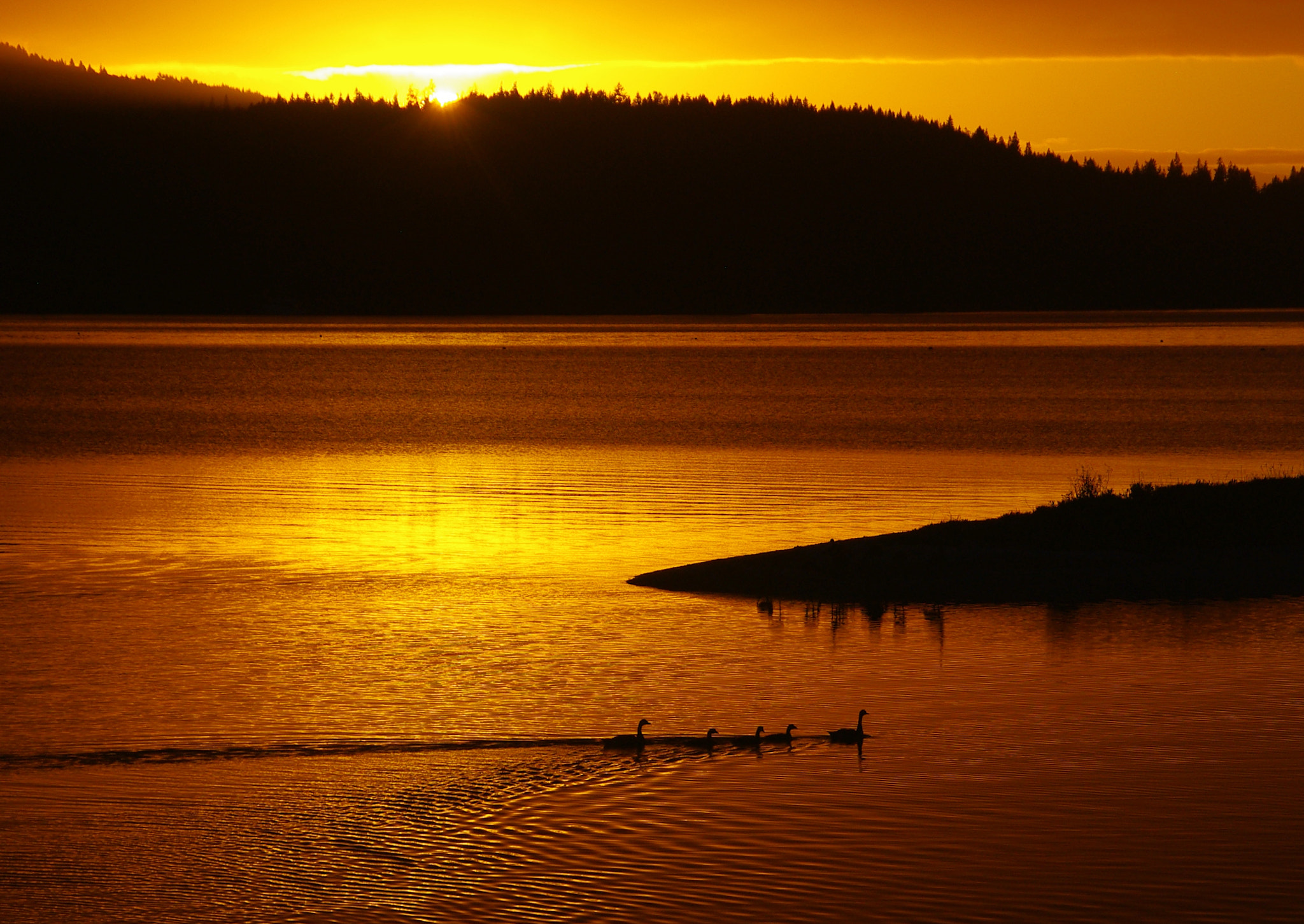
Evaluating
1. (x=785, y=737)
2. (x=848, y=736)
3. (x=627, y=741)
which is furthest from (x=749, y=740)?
(x=627, y=741)

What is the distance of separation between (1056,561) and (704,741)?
11726 millimetres

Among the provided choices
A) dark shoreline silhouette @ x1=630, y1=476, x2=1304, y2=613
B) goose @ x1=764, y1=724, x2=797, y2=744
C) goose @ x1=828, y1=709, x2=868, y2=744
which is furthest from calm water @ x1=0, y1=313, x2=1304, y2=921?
dark shoreline silhouette @ x1=630, y1=476, x2=1304, y2=613

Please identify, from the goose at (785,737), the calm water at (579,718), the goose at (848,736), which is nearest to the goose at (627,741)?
the calm water at (579,718)

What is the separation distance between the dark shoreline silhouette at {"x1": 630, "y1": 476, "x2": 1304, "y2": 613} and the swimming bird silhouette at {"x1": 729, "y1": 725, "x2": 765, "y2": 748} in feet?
27.4

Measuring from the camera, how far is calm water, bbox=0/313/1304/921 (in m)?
12.8

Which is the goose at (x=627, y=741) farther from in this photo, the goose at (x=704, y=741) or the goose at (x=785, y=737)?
the goose at (x=785, y=737)

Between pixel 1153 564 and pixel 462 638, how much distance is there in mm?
11599

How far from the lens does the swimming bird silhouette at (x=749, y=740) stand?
55.3 feet

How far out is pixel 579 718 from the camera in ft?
59.5

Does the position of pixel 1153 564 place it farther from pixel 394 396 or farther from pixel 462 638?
pixel 394 396

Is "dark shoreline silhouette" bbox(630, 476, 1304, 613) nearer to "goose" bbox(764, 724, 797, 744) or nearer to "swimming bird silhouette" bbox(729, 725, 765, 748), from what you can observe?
"goose" bbox(764, 724, 797, 744)

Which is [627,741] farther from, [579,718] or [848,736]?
[848,736]

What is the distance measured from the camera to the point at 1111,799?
15.0m

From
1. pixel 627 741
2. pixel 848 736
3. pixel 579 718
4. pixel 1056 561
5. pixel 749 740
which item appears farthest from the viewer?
pixel 1056 561
